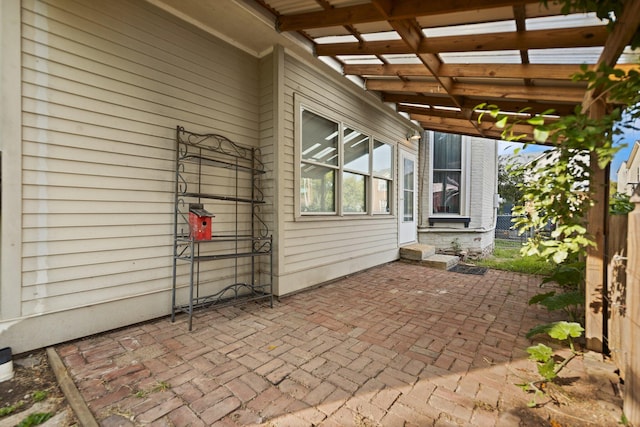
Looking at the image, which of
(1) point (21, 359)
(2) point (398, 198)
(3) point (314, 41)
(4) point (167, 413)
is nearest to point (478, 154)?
(2) point (398, 198)

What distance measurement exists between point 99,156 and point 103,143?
0.13 m

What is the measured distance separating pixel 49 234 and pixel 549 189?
13.1 feet

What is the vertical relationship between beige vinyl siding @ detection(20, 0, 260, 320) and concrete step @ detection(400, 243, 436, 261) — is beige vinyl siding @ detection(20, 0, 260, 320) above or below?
above

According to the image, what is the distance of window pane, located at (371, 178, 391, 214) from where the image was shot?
5.77 meters

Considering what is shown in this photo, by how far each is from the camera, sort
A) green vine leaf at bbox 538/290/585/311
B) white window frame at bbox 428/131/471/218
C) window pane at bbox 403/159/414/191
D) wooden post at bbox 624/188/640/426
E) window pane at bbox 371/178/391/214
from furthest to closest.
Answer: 1. white window frame at bbox 428/131/471/218
2. window pane at bbox 403/159/414/191
3. window pane at bbox 371/178/391/214
4. green vine leaf at bbox 538/290/585/311
5. wooden post at bbox 624/188/640/426

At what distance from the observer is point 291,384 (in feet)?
6.20

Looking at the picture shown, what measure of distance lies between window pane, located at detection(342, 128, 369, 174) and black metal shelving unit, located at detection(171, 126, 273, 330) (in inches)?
67.7

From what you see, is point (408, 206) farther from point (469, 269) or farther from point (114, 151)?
point (114, 151)

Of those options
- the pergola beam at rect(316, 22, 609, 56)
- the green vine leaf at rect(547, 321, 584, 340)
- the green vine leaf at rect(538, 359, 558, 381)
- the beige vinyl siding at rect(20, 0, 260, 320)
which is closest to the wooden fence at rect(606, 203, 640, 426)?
the green vine leaf at rect(547, 321, 584, 340)

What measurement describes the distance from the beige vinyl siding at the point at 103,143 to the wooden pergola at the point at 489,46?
1.34 m

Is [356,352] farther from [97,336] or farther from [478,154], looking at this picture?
[478,154]

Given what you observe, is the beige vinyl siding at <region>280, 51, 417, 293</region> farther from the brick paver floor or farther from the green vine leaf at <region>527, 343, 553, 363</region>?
the green vine leaf at <region>527, 343, 553, 363</region>

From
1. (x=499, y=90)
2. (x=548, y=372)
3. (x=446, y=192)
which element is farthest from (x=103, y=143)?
(x=446, y=192)

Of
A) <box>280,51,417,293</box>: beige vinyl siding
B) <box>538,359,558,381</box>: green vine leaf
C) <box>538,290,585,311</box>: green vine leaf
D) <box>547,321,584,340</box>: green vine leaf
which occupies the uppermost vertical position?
<box>280,51,417,293</box>: beige vinyl siding
